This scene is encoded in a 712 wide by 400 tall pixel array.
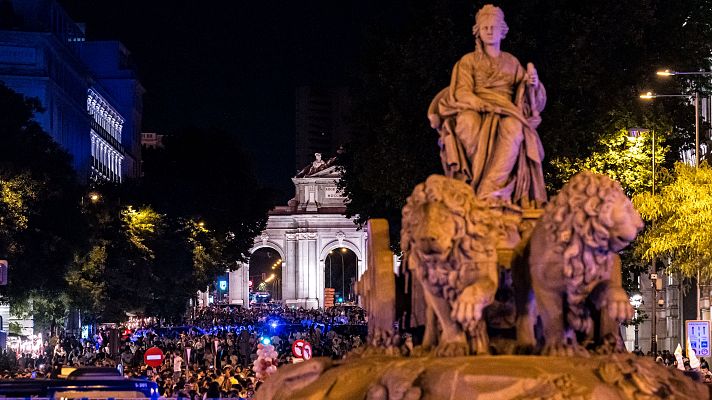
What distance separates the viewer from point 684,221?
36906 millimetres

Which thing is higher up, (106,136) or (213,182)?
(106,136)

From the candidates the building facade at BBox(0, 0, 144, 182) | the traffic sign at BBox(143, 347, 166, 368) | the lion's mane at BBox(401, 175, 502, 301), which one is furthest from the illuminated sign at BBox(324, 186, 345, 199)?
the lion's mane at BBox(401, 175, 502, 301)

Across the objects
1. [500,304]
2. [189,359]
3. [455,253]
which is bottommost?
[189,359]

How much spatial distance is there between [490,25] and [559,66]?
907 inches

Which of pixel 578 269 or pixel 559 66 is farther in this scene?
pixel 559 66

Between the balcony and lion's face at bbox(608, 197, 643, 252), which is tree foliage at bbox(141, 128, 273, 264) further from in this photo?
lion's face at bbox(608, 197, 643, 252)

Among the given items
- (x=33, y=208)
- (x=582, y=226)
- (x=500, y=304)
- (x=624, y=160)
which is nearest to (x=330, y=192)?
(x=33, y=208)

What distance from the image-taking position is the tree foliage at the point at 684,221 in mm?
36406

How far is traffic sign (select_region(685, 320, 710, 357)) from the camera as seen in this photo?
3434 cm

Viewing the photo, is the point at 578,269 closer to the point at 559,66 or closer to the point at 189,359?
the point at 559,66

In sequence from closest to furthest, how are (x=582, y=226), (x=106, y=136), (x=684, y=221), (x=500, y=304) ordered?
(x=582, y=226), (x=500, y=304), (x=684, y=221), (x=106, y=136)

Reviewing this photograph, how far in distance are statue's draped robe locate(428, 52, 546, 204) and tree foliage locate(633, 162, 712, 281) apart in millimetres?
19838

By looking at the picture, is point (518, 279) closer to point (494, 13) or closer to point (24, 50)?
point (494, 13)

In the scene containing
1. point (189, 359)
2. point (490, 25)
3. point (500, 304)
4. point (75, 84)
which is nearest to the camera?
point (500, 304)
